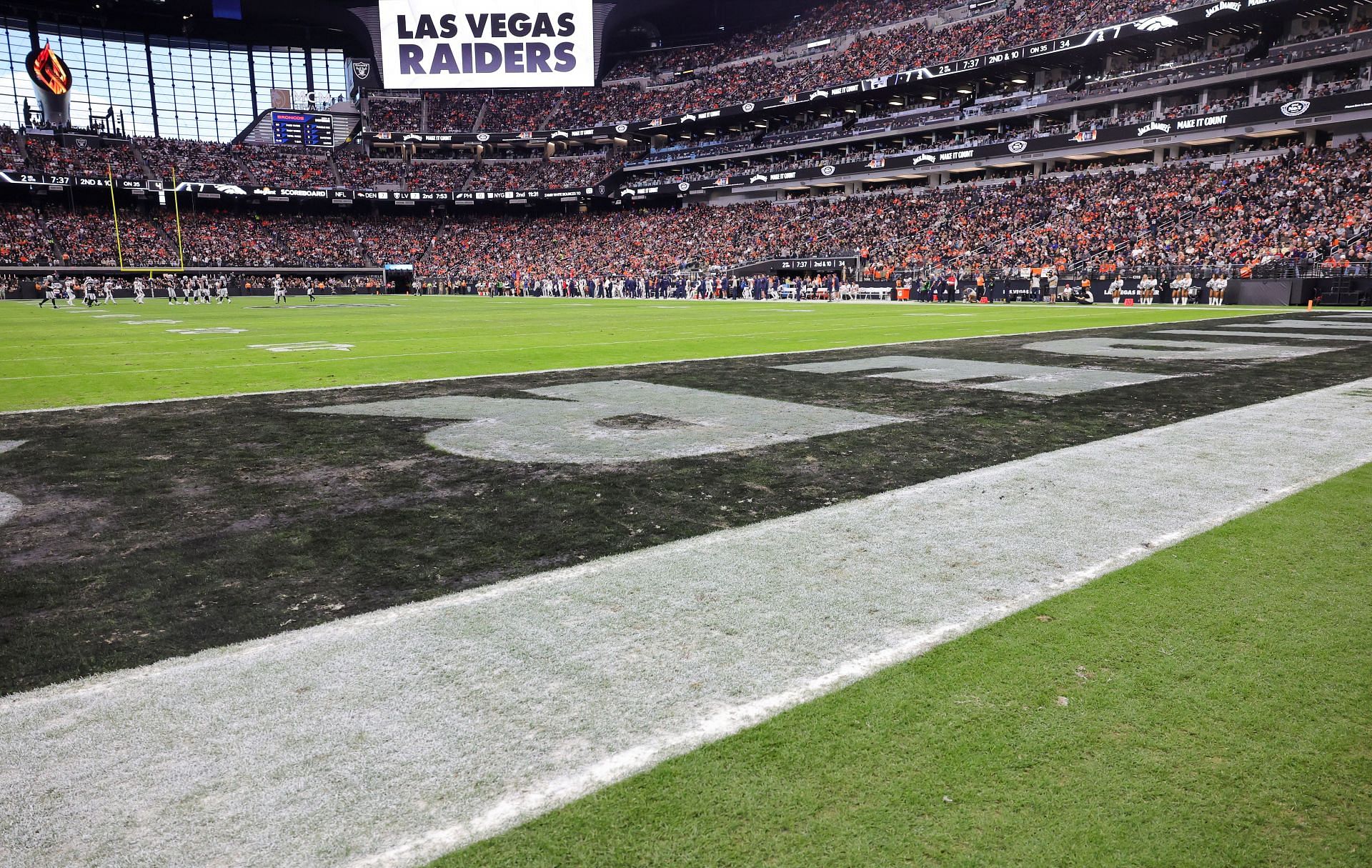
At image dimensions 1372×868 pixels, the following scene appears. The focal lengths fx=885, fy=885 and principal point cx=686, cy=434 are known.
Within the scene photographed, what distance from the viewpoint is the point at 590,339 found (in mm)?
19047

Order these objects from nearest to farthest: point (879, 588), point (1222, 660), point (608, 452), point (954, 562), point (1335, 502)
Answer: point (1222, 660), point (879, 588), point (954, 562), point (1335, 502), point (608, 452)

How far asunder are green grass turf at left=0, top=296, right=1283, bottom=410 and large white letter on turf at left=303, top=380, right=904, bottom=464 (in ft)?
10.1

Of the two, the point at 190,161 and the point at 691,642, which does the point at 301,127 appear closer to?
the point at 190,161

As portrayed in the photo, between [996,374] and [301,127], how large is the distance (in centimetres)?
9142

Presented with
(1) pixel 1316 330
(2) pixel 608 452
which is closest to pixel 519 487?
(2) pixel 608 452

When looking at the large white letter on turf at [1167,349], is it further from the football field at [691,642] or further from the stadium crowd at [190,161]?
the stadium crowd at [190,161]

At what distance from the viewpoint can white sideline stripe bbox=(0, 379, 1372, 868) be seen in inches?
89.0

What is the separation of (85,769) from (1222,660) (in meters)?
3.62

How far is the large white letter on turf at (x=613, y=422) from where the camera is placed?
7148 millimetres

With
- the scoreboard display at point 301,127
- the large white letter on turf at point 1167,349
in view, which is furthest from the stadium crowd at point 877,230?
the large white letter on turf at point 1167,349

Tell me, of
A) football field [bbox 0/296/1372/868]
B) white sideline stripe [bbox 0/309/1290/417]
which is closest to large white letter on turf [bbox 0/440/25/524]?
football field [bbox 0/296/1372/868]

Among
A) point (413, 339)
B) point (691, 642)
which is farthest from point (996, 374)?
point (413, 339)

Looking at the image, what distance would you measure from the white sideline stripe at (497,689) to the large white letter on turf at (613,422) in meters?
2.45

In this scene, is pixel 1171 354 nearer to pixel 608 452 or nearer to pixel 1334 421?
pixel 1334 421
